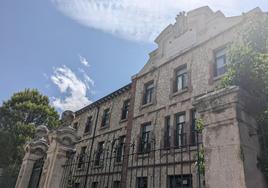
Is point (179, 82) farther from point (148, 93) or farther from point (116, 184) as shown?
point (116, 184)

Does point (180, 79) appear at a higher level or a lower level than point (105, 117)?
higher

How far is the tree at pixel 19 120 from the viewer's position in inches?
791

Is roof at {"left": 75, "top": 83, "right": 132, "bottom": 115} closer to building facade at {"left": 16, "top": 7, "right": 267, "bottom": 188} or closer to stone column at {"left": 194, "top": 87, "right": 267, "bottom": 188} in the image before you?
building facade at {"left": 16, "top": 7, "right": 267, "bottom": 188}

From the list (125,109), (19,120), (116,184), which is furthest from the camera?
(19,120)

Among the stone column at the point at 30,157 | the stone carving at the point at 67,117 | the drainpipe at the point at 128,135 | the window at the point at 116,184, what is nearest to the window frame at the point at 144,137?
the drainpipe at the point at 128,135

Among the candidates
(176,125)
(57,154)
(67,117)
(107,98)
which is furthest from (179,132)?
(107,98)

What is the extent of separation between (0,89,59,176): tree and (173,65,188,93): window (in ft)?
45.3

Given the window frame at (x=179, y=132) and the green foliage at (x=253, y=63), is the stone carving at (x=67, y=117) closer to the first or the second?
the green foliage at (x=253, y=63)

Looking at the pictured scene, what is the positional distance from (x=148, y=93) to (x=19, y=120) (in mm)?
13448

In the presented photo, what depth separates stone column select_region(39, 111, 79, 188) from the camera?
5375 mm

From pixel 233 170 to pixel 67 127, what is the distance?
14.0 feet

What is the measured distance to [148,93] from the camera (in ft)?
55.9

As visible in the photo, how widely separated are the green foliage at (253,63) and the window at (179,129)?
29.6 ft

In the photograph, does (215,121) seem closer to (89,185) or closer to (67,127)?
(67,127)
